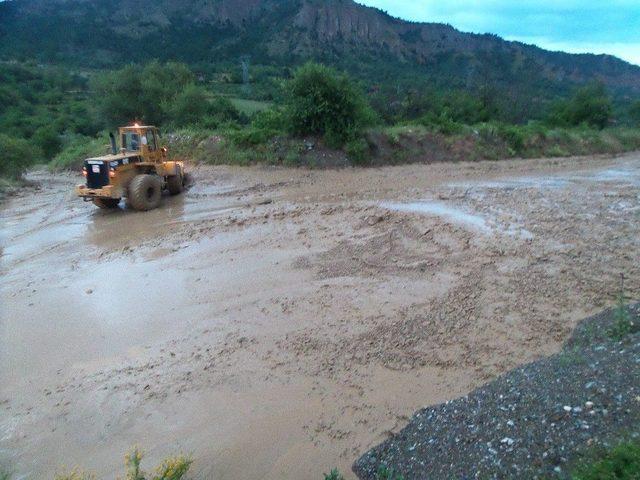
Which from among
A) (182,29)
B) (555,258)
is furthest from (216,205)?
(182,29)

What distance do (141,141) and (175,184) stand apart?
168 cm

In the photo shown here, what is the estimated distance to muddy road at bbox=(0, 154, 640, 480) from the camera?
4211 mm

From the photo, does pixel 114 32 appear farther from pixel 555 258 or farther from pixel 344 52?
pixel 555 258

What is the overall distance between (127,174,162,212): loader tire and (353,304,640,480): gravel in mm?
9948

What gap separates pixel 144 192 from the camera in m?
12.0

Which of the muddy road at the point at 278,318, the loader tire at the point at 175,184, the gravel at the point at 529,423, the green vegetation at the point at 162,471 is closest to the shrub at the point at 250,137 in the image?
the loader tire at the point at 175,184

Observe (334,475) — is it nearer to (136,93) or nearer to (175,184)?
(175,184)

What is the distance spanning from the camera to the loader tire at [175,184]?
13555 mm

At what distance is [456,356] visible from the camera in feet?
16.6

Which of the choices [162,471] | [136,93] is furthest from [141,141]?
[136,93]

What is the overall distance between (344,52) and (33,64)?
57.2 metres

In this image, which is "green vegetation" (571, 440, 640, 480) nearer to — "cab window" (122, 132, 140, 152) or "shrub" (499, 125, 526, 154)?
"cab window" (122, 132, 140, 152)

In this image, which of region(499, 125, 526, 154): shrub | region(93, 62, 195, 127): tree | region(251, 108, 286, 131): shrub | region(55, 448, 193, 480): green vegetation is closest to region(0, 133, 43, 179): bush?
region(251, 108, 286, 131): shrub

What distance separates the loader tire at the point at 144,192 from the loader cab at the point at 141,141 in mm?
756
